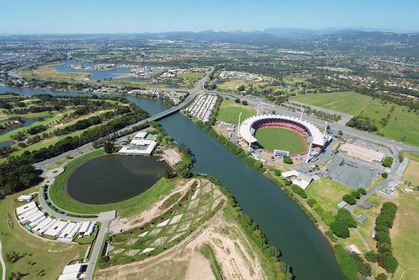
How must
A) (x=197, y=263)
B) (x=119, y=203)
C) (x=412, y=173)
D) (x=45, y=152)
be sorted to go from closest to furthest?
1. (x=197, y=263)
2. (x=119, y=203)
3. (x=412, y=173)
4. (x=45, y=152)

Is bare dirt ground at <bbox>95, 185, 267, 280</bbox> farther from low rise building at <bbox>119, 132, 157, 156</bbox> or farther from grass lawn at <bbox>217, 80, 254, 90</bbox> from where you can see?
grass lawn at <bbox>217, 80, 254, 90</bbox>

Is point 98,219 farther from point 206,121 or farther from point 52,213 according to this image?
point 206,121

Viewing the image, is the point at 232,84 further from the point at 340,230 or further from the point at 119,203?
the point at 340,230

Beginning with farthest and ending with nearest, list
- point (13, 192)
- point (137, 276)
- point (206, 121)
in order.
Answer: point (206, 121), point (13, 192), point (137, 276)

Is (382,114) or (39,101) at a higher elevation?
(39,101)

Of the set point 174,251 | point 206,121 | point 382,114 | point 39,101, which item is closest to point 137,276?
point 174,251

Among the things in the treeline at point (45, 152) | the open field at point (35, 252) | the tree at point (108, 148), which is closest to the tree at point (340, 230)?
the open field at point (35, 252)

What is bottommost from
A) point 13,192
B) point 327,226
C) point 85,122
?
point 327,226

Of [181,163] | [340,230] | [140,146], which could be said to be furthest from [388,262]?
[140,146]
